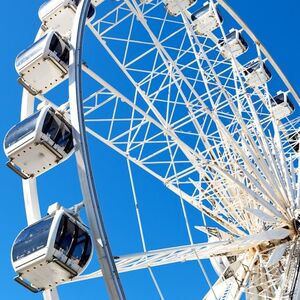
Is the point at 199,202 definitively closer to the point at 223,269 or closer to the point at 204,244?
the point at 223,269

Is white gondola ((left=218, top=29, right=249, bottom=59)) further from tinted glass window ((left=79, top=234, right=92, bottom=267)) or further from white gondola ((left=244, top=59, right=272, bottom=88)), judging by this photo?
tinted glass window ((left=79, top=234, right=92, bottom=267))

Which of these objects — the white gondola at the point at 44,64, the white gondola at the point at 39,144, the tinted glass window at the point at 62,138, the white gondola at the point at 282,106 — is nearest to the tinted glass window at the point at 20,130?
the white gondola at the point at 39,144

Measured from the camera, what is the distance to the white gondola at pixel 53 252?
6906 millimetres

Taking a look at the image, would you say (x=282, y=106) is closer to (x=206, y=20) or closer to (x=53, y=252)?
(x=206, y=20)

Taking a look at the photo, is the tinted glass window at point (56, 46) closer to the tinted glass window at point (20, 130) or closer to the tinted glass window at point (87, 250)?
the tinted glass window at point (20, 130)

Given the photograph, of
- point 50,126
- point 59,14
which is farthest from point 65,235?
point 59,14

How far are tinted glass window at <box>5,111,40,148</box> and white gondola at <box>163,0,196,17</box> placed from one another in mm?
6413

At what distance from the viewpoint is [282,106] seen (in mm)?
17281

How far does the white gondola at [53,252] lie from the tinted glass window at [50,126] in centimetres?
124

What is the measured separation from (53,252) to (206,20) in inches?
375

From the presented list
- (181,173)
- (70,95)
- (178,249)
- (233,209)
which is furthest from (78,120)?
(233,209)

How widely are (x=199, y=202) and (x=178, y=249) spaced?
326 centimetres

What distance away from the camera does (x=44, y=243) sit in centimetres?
692

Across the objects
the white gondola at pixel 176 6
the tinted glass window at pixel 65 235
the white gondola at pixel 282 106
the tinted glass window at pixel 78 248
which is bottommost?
the white gondola at pixel 282 106
